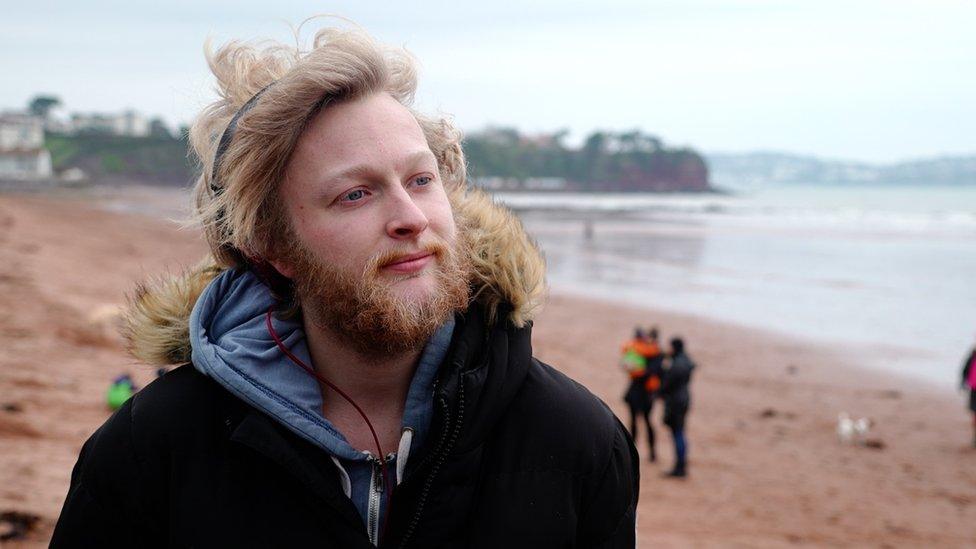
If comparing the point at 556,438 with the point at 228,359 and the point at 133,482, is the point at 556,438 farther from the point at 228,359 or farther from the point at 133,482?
the point at 133,482

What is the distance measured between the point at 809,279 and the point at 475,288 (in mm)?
28029

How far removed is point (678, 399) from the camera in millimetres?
9430

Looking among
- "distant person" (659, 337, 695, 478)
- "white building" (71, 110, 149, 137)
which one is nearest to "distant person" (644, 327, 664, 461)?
"distant person" (659, 337, 695, 478)

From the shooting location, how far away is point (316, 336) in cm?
191

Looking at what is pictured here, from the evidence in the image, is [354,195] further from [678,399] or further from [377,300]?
[678,399]

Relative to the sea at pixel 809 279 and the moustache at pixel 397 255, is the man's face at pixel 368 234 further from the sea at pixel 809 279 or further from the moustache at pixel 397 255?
the sea at pixel 809 279

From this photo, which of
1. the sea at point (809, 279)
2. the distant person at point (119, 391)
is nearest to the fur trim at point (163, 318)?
the distant person at point (119, 391)

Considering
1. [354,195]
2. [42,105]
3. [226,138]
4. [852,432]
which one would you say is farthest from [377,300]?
[42,105]

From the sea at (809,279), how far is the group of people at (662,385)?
2.24m

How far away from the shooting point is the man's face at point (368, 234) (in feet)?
5.79

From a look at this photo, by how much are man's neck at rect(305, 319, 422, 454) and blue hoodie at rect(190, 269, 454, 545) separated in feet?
0.12

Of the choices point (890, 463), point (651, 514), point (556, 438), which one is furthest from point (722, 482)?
point (556, 438)

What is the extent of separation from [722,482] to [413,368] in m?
8.35

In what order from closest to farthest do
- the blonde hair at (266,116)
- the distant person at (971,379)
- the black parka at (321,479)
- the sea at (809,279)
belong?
the black parka at (321,479) < the blonde hair at (266,116) < the distant person at (971,379) < the sea at (809,279)
